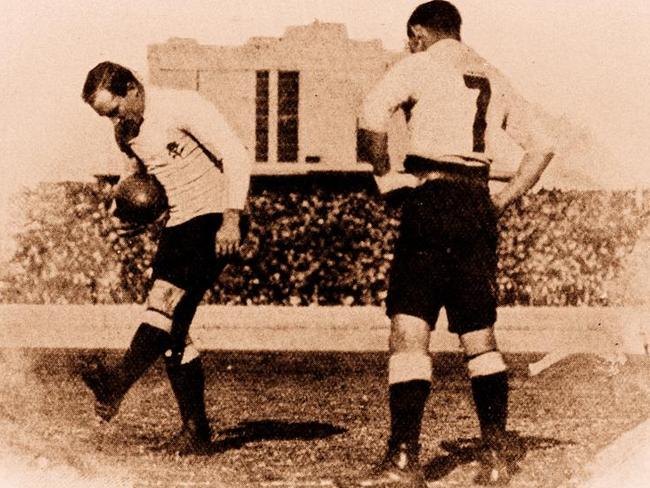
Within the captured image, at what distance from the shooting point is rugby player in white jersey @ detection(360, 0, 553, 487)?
6137 millimetres

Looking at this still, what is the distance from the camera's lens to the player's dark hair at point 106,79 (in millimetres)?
6984

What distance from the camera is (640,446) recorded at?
20.5 feet

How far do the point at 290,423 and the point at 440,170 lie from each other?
277cm

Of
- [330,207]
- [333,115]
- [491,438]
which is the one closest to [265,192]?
[330,207]

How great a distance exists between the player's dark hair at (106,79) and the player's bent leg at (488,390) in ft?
6.84

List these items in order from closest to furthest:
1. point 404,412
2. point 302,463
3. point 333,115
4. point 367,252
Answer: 1. point 404,412
2. point 302,463
3. point 367,252
4. point 333,115

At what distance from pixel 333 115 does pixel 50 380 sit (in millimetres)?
17481

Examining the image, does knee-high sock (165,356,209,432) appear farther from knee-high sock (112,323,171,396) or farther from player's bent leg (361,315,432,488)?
player's bent leg (361,315,432,488)

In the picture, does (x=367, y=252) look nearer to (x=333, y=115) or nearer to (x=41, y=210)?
(x=41, y=210)

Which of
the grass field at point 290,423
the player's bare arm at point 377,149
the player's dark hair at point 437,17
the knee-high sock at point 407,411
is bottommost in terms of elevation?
the grass field at point 290,423

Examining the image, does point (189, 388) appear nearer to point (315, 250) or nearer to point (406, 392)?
point (406, 392)

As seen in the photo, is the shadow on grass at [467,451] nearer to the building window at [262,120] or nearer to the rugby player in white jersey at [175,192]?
the rugby player in white jersey at [175,192]

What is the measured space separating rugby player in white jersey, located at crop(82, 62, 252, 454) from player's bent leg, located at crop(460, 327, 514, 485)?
4.51ft

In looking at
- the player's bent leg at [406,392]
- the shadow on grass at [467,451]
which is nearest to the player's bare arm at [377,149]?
the player's bent leg at [406,392]
